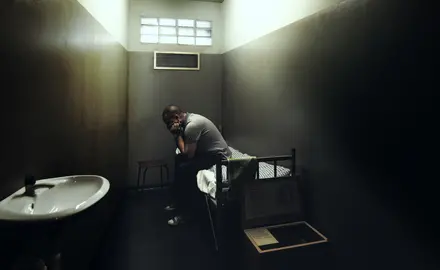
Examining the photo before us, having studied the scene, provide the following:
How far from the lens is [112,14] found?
2.73 meters

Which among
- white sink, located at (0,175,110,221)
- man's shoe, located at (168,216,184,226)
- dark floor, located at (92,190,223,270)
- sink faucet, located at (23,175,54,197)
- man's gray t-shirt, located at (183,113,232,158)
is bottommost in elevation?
dark floor, located at (92,190,223,270)

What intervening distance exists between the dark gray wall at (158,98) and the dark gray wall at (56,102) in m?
1.15

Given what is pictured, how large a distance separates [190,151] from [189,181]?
32 centimetres

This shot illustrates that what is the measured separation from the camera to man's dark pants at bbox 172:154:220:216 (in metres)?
2.74

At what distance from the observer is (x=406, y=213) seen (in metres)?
1.26

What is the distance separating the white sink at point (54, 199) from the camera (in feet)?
3.18

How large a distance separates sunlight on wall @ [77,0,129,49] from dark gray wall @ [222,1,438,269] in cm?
157

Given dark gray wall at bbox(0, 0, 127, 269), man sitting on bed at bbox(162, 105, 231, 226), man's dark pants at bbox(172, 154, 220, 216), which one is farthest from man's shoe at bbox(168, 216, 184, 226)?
dark gray wall at bbox(0, 0, 127, 269)

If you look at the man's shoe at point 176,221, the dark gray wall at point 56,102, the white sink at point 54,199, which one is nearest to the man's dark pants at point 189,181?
the man's shoe at point 176,221

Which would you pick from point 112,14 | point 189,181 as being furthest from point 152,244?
point 112,14

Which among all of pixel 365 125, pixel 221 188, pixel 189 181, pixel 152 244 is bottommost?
pixel 152 244

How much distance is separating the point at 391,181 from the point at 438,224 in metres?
0.26

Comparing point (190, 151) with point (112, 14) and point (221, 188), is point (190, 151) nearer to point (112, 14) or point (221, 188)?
point (221, 188)

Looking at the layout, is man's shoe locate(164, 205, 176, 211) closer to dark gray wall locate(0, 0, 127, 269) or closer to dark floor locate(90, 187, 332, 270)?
dark floor locate(90, 187, 332, 270)
